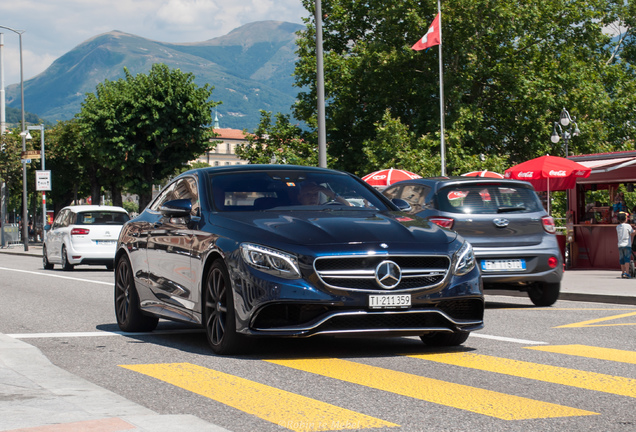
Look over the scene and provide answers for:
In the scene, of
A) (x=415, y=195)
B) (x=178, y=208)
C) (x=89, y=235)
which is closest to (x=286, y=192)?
(x=178, y=208)

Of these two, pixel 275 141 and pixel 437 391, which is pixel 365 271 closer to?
pixel 437 391

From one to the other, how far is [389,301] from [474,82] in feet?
127

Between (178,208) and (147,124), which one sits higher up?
(147,124)

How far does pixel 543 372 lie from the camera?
6.32 meters

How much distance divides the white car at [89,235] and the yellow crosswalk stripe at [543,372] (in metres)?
17.7

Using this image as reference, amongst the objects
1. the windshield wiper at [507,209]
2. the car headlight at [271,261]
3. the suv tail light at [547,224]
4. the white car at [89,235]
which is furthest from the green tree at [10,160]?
the car headlight at [271,261]

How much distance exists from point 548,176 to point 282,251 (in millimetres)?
14542

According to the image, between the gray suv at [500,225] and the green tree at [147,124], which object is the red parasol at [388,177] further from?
the green tree at [147,124]

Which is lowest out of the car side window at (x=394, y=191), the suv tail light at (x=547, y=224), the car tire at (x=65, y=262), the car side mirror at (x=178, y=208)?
the car tire at (x=65, y=262)

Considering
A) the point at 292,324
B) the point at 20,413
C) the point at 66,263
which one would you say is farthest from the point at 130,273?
the point at 66,263

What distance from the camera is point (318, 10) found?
808 inches

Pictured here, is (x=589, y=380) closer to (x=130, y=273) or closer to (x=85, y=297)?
(x=130, y=273)

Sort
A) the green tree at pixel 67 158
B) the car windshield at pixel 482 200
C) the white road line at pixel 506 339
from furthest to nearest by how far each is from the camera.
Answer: the green tree at pixel 67 158
the car windshield at pixel 482 200
the white road line at pixel 506 339

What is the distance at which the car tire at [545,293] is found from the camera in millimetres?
12203
